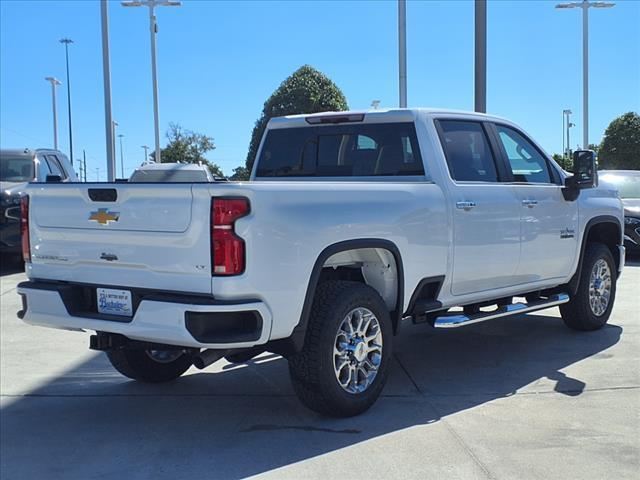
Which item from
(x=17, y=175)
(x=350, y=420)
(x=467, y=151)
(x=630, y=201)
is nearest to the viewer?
(x=350, y=420)

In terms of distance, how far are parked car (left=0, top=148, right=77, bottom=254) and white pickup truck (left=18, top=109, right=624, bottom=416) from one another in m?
6.70

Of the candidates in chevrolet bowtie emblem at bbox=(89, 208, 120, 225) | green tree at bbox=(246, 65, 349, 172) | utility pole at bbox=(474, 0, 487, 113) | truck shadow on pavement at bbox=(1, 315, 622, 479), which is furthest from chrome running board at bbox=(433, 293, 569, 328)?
green tree at bbox=(246, 65, 349, 172)

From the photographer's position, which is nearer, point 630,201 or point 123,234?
point 123,234

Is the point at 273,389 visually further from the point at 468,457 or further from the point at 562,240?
the point at 562,240

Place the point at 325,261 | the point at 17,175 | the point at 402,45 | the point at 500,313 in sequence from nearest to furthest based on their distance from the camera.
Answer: the point at 325,261 → the point at 500,313 → the point at 17,175 → the point at 402,45

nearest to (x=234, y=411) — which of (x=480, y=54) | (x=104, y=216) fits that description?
(x=104, y=216)

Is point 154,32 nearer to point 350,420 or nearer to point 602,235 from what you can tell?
point 602,235

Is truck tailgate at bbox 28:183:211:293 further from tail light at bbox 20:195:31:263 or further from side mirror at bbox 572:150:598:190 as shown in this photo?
side mirror at bbox 572:150:598:190

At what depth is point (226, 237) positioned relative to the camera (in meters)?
3.88

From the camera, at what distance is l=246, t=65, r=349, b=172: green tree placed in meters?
25.5

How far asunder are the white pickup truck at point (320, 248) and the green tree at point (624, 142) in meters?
34.3

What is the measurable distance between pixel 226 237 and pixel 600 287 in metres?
4.75

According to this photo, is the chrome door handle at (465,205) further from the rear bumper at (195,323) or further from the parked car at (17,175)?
the parked car at (17,175)

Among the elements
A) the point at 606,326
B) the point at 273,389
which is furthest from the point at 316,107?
the point at 273,389
